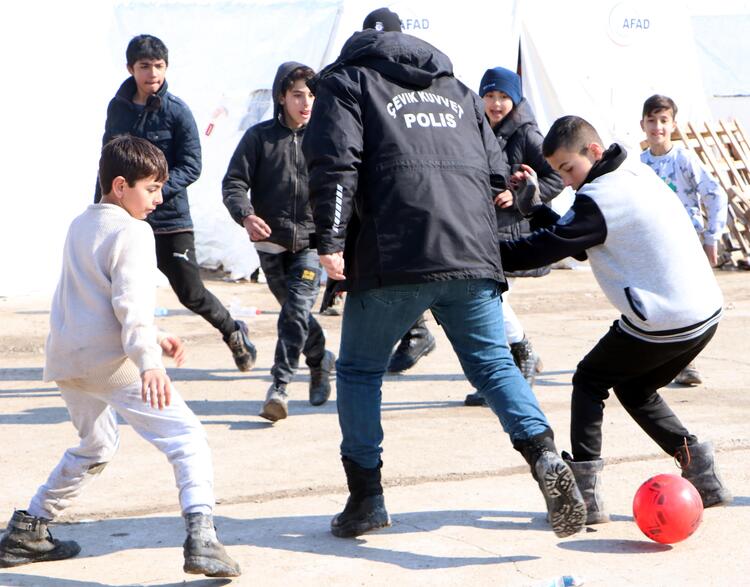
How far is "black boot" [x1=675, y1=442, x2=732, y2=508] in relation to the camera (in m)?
5.07

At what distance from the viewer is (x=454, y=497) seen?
5355 millimetres

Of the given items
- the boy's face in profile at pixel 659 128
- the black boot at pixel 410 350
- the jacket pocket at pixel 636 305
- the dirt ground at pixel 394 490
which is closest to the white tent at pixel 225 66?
the dirt ground at pixel 394 490

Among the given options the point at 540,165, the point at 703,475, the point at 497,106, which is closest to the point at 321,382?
the point at 540,165

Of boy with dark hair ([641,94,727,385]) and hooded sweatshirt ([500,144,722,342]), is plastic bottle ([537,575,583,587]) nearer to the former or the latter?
hooded sweatshirt ([500,144,722,342])

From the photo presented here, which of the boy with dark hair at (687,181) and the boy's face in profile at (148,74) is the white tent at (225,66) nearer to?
the boy's face in profile at (148,74)

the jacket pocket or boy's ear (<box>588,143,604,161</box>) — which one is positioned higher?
boy's ear (<box>588,143,604,161</box>)

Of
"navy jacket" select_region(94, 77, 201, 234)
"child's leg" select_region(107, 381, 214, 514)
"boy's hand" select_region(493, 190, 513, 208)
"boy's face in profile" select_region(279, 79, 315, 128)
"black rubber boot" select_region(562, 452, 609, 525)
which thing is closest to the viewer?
"child's leg" select_region(107, 381, 214, 514)

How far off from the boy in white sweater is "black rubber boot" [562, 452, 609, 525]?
4.71 ft

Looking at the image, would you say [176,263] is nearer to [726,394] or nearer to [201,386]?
[201,386]

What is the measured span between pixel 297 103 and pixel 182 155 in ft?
3.59

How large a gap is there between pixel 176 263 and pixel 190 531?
4157 millimetres

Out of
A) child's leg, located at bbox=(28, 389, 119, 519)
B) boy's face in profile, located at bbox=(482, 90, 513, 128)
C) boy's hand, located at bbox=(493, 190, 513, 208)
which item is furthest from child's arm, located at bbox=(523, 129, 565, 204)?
child's leg, located at bbox=(28, 389, 119, 519)

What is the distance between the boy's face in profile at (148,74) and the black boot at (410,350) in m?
2.30

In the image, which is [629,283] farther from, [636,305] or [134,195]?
[134,195]
